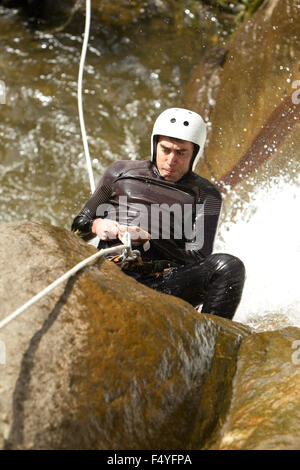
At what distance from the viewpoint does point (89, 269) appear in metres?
2.36

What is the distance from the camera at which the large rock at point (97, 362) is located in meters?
1.82

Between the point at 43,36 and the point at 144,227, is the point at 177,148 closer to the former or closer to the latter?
the point at 144,227

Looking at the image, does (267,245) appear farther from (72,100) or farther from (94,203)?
(72,100)

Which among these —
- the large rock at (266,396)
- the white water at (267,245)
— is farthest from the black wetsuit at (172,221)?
the white water at (267,245)

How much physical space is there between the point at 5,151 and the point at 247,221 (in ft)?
10.9

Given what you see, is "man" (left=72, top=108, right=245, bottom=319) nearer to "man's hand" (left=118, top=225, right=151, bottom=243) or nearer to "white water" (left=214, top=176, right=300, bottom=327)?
"man's hand" (left=118, top=225, right=151, bottom=243)

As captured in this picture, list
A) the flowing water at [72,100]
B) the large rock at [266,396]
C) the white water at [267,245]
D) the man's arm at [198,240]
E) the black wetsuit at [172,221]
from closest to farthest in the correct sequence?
the large rock at [266,396], the black wetsuit at [172,221], the man's arm at [198,240], the white water at [267,245], the flowing water at [72,100]

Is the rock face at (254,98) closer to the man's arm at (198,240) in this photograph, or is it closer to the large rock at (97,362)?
the man's arm at (198,240)

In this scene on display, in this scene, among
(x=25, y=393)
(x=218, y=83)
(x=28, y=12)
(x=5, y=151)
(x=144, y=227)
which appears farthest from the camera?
(x=28, y=12)

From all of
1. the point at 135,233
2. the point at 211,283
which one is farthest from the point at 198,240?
the point at 135,233

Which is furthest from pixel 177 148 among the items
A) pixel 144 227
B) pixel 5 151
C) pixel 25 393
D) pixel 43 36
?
pixel 43 36

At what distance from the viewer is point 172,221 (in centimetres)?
359

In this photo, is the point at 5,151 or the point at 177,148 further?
the point at 5,151

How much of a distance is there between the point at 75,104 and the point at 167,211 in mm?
3706
